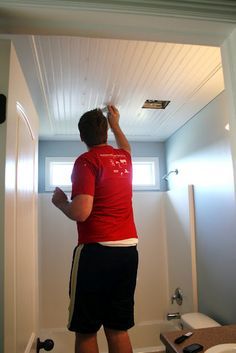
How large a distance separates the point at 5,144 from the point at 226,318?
1.90 m

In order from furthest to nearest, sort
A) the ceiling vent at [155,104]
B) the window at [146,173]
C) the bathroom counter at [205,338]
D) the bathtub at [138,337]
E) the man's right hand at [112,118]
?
the window at [146,173]
the bathtub at [138,337]
the ceiling vent at [155,104]
the man's right hand at [112,118]
the bathroom counter at [205,338]

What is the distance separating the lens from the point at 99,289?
1.06m

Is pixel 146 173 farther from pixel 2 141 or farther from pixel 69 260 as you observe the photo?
pixel 2 141

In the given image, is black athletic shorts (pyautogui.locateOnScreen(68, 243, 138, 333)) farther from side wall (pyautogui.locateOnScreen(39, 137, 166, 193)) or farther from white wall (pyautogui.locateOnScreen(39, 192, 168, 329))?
side wall (pyautogui.locateOnScreen(39, 137, 166, 193))

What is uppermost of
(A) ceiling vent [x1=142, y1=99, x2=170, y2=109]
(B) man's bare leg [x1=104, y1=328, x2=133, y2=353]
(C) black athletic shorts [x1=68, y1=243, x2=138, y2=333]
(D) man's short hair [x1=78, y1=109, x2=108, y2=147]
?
(A) ceiling vent [x1=142, y1=99, x2=170, y2=109]

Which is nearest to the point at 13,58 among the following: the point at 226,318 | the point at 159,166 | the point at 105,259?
the point at 105,259

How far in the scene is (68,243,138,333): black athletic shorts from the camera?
1.05 m

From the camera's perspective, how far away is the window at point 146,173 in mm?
3283

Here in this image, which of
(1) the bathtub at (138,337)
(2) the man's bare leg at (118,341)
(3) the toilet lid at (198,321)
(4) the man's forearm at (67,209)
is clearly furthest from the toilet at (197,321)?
(4) the man's forearm at (67,209)

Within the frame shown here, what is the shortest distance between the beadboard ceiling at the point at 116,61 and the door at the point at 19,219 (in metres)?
0.19

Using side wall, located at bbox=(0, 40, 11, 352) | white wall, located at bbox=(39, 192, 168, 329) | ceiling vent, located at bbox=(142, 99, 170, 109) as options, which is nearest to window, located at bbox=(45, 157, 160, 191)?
white wall, located at bbox=(39, 192, 168, 329)

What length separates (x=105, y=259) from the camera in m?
1.06

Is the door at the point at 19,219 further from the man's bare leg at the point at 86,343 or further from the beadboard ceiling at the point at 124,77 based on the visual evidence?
the beadboard ceiling at the point at 124,77

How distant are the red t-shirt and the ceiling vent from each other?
1.16 metres
